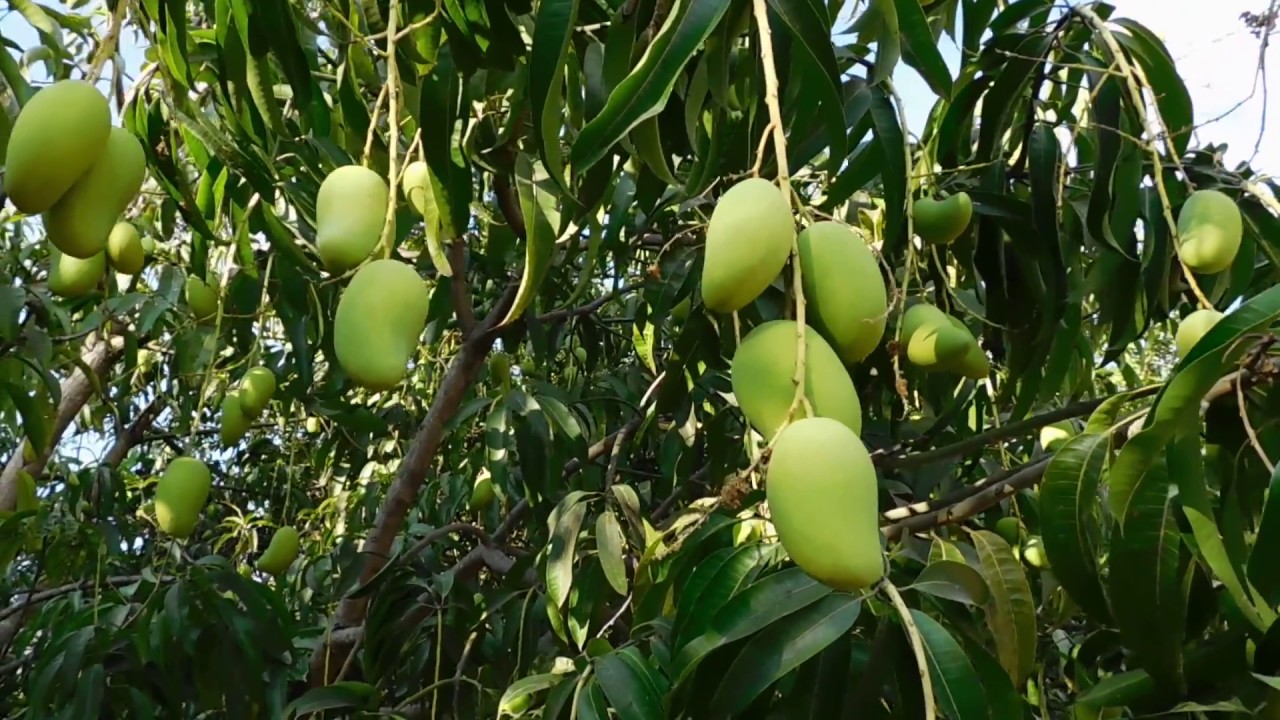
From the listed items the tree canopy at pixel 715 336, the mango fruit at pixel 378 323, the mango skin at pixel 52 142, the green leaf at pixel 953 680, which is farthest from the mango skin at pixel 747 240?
the mango skin at pixel 52 142

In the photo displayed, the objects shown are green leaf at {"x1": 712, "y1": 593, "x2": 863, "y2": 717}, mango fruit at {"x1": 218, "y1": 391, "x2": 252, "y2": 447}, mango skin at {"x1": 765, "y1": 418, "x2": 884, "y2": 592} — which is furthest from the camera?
mango fruit at {"x1": 218, "y1": 391, "x2": 252, "y2": 447}

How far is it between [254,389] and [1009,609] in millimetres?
908

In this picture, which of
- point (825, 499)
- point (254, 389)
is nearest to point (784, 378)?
point (825, 499)

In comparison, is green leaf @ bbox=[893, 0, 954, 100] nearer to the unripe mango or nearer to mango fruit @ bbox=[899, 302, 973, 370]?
mango fruit @ bbox=[899, 302, 973, 370]

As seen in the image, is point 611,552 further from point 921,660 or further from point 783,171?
point 783,171

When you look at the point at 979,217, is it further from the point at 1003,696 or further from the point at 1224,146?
the point at 1003,696

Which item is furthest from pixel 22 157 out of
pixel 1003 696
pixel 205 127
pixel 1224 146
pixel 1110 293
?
pixel 1224 146

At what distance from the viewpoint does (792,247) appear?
48 cm

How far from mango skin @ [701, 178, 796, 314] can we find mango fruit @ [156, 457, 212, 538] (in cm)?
90

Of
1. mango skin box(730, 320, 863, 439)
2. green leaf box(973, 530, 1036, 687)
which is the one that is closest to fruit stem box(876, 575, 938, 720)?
mango skin box(730, 320, 863, 439)

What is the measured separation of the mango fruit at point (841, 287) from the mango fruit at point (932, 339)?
0.26 m

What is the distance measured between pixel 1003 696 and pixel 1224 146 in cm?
85

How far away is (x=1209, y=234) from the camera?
782 millimetres

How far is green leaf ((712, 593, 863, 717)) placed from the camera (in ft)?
2.19
